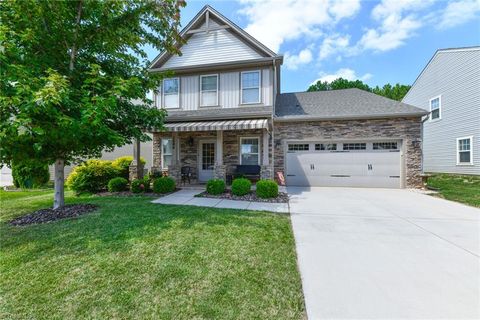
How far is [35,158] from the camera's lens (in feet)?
17.6

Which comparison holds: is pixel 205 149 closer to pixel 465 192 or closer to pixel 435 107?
pixel 465 192

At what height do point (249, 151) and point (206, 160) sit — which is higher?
point (249, 151)

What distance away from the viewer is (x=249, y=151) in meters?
11.4

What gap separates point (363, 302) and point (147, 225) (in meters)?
4.34

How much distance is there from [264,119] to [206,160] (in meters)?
4.20

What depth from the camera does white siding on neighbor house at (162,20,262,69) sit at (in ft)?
35.9

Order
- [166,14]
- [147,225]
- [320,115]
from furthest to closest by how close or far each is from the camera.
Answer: [320,115] < [166,14] < [147,225]

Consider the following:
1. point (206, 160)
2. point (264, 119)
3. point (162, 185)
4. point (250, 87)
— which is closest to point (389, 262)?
point (264, 119)

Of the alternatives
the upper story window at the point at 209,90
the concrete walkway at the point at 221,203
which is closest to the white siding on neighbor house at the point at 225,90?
the upper story window at the point at 209,90

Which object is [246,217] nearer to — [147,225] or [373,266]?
[147,225]

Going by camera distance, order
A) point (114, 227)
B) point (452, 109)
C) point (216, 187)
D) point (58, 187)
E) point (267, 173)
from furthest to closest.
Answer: point (452, 109)
point (267, 173)
point (216, 187)
point (58, 187)
point (114, 227)

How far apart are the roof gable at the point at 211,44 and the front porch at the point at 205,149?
367cm

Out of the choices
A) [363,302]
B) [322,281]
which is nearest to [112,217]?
[322,281]

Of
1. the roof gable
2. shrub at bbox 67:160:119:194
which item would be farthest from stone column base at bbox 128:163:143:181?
the roof gable
